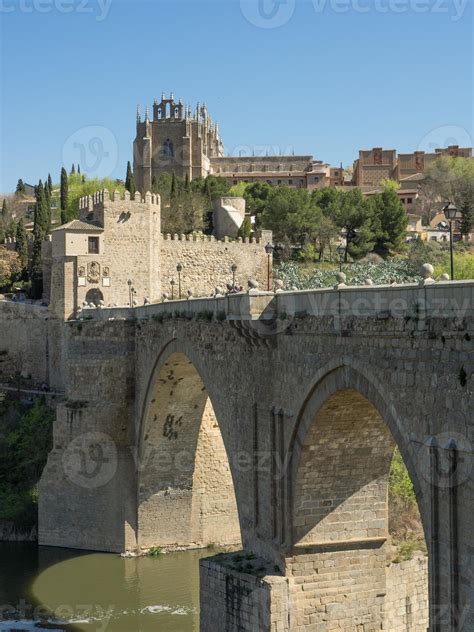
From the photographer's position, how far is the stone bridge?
11406 millimetres

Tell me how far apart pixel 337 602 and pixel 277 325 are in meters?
4.73

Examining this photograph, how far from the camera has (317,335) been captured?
585 inches

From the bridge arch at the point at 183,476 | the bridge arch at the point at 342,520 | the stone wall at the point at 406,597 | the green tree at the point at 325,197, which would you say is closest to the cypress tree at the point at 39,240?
the green tree at the point at 325,197

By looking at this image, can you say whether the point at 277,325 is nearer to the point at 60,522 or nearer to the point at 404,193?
the point at 60,522

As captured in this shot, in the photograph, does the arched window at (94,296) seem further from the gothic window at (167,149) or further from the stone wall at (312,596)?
the gothic window at (167,149)

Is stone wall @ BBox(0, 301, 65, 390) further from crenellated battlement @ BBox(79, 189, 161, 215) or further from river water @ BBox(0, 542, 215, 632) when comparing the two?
river water @ BBox(0, 542, 215, 632)

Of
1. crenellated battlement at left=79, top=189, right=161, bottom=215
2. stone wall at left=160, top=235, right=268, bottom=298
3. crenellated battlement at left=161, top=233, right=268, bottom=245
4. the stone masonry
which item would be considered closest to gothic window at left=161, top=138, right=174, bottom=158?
crenellated battlement at left=161, top=233, right=268, bottom=245

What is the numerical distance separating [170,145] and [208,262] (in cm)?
3614

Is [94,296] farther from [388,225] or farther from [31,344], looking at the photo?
[388,225]

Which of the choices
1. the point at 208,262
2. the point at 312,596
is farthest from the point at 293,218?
the point at 312,596

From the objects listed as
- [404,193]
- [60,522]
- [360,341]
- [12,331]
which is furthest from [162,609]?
[404,193]

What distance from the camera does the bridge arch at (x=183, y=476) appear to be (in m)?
26.5

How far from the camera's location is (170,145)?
7744 cm

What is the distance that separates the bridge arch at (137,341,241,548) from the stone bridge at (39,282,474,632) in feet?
0.14
